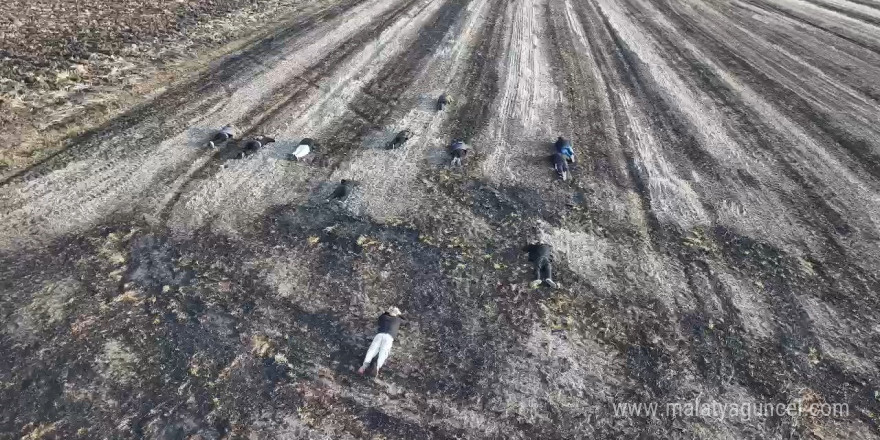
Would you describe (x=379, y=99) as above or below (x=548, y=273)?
above

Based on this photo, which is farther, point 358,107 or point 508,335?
point 358,107

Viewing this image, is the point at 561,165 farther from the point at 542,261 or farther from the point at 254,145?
the point at 254,145

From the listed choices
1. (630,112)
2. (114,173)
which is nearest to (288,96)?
(114,173)

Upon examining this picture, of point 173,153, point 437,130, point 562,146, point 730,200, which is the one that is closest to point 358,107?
Answer: point 437,130

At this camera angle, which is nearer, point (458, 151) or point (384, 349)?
point (384, 349)

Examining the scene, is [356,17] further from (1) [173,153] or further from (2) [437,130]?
(1) [173,153]

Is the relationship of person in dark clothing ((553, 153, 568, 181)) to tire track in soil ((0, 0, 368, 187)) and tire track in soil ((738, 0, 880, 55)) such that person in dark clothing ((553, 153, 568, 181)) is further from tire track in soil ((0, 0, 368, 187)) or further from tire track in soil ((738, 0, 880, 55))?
tire track in soil ((738, 0, 880, 55))

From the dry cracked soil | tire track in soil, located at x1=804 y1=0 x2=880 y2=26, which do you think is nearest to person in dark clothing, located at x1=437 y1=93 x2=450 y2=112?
the dry cracked soil

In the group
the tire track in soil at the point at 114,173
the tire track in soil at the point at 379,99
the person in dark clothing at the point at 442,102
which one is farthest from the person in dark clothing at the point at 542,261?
the tire track in soil at the point at 114,173
